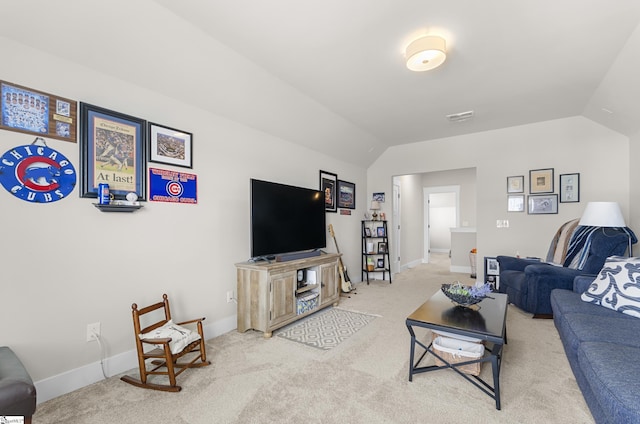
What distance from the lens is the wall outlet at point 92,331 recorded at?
2.10m

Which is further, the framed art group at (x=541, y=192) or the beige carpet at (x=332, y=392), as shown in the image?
the framed art group at (x=541, y=192)

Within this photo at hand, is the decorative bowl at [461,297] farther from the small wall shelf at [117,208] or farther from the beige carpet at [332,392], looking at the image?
the small wall shelf at [117,208]

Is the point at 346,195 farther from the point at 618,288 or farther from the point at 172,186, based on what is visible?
the point at 618,288

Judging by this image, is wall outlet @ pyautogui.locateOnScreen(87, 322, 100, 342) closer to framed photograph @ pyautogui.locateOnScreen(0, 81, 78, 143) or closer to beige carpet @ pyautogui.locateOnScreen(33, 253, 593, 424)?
beige carpet @ pyautogui.locateOnScreen(33, 253, 593, 424)

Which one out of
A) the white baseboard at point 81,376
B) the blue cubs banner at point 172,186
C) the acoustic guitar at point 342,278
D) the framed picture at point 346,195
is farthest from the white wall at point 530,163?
the white baseboard at point 81,376

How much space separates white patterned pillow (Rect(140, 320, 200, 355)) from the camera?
2061 millimetres

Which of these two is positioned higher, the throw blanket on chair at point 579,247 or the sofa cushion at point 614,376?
the throw blanket on chair at point 579,247

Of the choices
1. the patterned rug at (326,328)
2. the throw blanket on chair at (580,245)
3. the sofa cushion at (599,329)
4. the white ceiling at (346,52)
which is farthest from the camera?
the throw blanket on chair at (580,245)

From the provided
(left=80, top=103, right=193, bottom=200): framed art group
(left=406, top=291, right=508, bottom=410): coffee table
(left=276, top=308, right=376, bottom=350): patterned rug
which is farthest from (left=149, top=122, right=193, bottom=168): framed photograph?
(left=406, top=291, right=508, bottom=410): coffee table

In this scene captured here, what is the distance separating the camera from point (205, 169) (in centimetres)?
293

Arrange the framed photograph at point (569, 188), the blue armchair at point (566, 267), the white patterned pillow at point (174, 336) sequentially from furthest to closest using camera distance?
the framed photograph at point (569, 188), the blue armchair at point (566, 267), the white patterned pillow at point (174, 336)

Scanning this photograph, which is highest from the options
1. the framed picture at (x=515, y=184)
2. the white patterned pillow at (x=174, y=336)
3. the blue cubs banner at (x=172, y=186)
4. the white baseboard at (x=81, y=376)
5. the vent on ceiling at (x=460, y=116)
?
the vent on ceiling at (x=460, y=116)

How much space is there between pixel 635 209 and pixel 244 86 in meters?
5.05

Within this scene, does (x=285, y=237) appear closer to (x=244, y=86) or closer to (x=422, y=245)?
(x=244, y=86)
